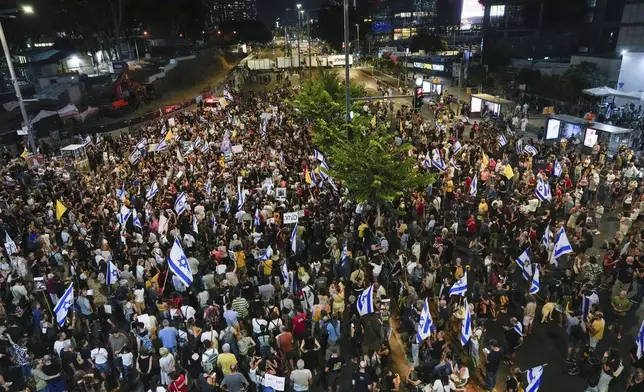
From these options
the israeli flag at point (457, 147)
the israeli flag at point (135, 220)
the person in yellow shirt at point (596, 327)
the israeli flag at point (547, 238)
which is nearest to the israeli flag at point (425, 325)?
the person in yellow shirt at point (596, 327)

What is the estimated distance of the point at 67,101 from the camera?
4275 centimetres

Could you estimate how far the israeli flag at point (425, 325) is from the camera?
9.27 m

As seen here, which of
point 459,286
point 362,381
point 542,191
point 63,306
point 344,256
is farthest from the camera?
point 542,191

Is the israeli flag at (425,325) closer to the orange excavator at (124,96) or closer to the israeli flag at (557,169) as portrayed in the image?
the israeli flag at (557,169)

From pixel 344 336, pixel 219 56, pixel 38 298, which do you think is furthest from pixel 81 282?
pixel 219 56

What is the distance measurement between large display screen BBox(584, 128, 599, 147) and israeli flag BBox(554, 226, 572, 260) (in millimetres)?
14153

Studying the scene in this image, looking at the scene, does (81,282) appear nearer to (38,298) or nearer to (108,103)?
(38,298)

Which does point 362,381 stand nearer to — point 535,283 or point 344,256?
point 344,256

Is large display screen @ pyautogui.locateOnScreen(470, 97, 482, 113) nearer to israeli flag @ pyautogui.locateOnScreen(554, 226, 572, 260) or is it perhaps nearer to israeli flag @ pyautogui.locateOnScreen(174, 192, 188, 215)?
israeli flag @ pyautogui.locateOnScreen(554, 226, 572, 260)

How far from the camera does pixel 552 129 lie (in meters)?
26.7

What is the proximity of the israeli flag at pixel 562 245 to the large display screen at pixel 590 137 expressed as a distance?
46.4ft

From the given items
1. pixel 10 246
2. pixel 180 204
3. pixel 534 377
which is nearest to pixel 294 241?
pixel 180 204

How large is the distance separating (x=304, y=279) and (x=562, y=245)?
654 centimetres

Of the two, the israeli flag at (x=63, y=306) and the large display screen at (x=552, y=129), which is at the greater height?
the israeli flag at (x=63, y=306)
